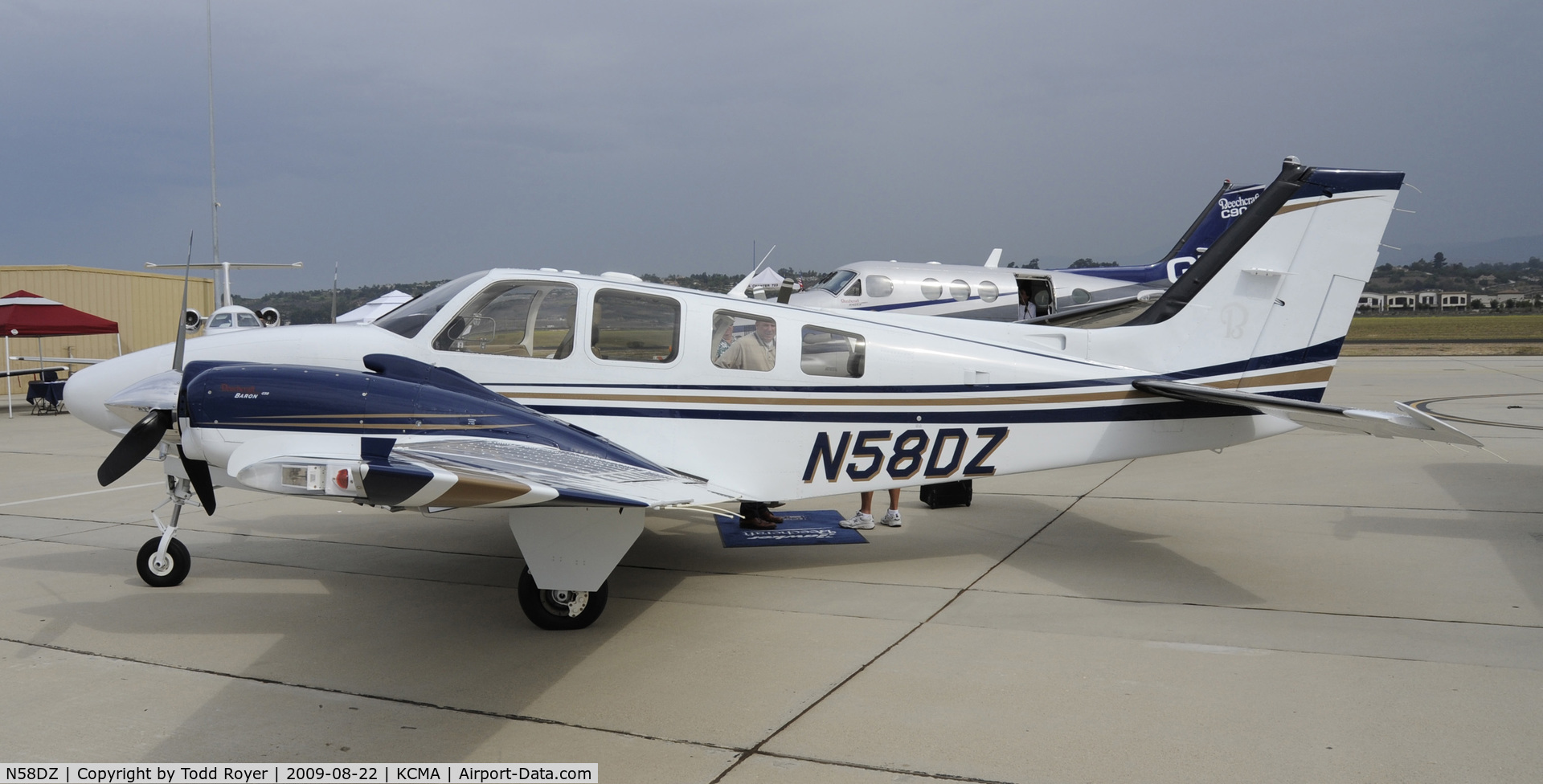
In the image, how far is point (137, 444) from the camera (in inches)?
247

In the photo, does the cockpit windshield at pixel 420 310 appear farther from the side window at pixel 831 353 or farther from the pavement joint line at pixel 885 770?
the pavement joint line at pixel 885 770

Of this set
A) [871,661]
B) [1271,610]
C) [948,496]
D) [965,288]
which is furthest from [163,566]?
[965,288]

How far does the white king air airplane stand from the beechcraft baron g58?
437 inches

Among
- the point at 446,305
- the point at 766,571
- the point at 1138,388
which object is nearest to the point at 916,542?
the point at 766,571

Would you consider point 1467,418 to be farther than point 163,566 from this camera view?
Yes

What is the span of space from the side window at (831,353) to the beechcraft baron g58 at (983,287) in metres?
11.8

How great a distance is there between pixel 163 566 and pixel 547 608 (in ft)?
11.0

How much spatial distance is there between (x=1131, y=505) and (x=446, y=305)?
7334mm

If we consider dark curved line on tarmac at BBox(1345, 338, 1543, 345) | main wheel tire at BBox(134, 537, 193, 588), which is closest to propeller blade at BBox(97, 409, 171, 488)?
main wheel tire at BBox(134, 537, 193, 588)

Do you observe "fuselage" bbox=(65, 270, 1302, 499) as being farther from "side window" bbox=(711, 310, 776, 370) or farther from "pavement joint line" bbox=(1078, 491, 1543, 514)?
"pavement joint line" bbox=(1078, 491, 1543, 514)

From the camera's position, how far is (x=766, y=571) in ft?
25.0

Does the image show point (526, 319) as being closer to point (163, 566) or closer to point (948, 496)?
point (163, 566)

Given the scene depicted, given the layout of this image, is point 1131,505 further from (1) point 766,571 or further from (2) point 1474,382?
(2) point 1474,382

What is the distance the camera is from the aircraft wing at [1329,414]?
5625 millimetres
